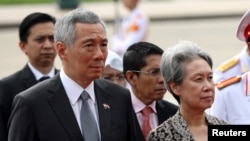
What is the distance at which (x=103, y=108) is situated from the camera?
4855mm

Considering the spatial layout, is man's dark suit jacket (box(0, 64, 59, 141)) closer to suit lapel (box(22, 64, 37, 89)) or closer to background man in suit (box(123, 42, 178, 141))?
suit lapel (box(22, 64, 37, 89))

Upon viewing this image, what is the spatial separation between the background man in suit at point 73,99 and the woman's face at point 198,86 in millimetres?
342

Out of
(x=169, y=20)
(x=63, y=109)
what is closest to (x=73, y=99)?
(x=63, y=109)

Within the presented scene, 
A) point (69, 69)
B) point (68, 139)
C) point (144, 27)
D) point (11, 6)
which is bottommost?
point (68, 139)

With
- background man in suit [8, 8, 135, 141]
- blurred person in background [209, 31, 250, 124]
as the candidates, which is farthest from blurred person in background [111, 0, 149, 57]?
background man in suit [8, 8, 135, 141]

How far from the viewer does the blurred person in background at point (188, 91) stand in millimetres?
4777

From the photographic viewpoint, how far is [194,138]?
4.75 metres

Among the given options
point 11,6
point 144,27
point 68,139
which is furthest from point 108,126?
point 11,6

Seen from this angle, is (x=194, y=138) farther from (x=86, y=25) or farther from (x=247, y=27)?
(x=247, y=27)

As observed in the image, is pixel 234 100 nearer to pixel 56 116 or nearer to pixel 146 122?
pixel 146 122

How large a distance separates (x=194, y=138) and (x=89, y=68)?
24.6 inches

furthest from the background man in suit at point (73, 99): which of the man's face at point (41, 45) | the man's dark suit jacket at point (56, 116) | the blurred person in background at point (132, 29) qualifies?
the blurred person in background at point (132, 29)

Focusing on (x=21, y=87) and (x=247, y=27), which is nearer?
(x=247, y=27)

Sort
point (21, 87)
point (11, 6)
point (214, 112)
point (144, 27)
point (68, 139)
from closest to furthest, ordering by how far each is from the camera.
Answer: point (68, 139) < point (214, 112) < point (21, 87) < point (144, 27) < point (11, 6)
